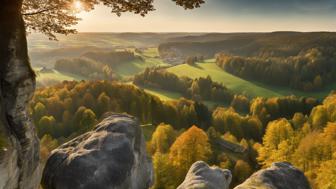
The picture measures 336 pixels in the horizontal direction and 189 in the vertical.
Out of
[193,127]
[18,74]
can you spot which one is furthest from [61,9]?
[193,127]

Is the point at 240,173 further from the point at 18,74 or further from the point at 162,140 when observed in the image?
the point at 18,74

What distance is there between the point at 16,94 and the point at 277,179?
15.7 metres

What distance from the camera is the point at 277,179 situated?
23578mm

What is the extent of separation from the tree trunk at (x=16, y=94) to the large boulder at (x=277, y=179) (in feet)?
38.5

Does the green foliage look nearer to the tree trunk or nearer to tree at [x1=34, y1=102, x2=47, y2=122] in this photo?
the tree trunk

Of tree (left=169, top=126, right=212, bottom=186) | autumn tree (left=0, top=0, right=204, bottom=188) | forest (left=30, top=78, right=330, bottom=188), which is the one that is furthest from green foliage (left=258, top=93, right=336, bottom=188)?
autumn tree (left=0, top=0, right=204, bottom=188)

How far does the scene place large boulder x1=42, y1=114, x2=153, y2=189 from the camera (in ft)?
65.7

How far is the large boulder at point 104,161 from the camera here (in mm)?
20031

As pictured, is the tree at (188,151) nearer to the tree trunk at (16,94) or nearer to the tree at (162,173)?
the tree at (162,173)

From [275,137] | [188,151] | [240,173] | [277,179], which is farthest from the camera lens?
[275,137]

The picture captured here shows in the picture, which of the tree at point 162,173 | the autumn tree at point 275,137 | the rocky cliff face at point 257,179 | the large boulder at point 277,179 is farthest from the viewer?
the autumn tree at point 275,137

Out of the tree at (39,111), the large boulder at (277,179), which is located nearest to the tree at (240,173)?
the large boulder at (277,179)

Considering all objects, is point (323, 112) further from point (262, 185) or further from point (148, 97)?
point (262, 185)

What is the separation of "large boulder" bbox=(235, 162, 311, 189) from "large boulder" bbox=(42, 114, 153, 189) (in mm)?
6045
